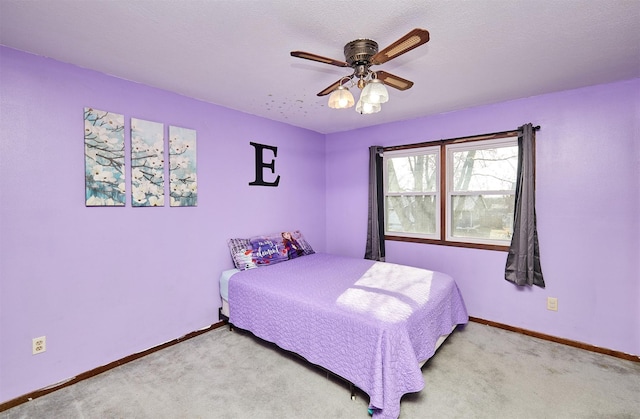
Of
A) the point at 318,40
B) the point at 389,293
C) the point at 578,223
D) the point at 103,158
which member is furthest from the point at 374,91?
the point at 578,223

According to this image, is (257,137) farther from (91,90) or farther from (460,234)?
(460,234)

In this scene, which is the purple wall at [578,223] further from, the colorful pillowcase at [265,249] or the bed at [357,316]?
the colorful pillowcase at [265,249]

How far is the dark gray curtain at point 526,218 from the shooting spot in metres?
2.94

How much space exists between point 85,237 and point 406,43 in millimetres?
2613

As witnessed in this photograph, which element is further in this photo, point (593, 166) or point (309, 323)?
point (593, 166)

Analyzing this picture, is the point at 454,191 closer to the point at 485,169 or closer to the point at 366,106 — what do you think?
the point at 485,169

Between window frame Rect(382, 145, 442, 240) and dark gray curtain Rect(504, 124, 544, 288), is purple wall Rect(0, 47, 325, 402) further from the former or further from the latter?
dark gray curtain Rect(504, 124, 544, 288)

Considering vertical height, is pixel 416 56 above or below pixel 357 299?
above

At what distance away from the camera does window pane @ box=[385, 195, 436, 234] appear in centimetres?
376

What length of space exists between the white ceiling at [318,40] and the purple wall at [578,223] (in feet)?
0.92

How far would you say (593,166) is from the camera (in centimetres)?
271

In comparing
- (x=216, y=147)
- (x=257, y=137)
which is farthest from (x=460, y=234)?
(x=216, y=147)

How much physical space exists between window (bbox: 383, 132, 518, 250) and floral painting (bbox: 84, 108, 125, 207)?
118 inches

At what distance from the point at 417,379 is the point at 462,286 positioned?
189cm
